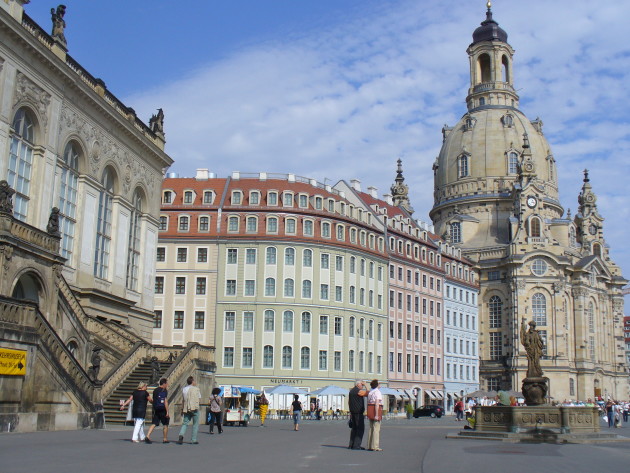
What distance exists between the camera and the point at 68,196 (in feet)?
122

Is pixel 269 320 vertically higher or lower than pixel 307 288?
lower

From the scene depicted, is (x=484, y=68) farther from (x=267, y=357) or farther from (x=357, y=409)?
(x=357, y=409)

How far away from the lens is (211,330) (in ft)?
221

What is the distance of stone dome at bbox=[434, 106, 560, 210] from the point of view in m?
121

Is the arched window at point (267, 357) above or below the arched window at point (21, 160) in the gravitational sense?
below

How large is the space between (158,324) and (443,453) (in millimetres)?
49354

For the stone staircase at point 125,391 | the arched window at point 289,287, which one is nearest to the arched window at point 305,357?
the arched window at point 289,287

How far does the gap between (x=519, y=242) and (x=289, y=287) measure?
5410cm

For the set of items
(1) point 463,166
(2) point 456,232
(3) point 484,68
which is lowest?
(2) point 456,232

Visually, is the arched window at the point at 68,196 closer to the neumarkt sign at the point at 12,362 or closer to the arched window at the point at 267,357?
the neumarkt sign at the point at 12,362

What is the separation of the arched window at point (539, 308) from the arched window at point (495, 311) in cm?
451

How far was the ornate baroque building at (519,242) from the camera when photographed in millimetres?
110375

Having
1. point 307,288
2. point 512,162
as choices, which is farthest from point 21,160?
point 512,162

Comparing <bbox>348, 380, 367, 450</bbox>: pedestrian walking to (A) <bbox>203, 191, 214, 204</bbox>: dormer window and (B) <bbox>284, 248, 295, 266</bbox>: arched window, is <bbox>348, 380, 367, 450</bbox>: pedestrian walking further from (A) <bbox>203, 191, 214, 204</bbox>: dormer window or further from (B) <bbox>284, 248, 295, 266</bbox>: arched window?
(A) <bbox>203, 191, 214, 204</bbox>: dormer window
